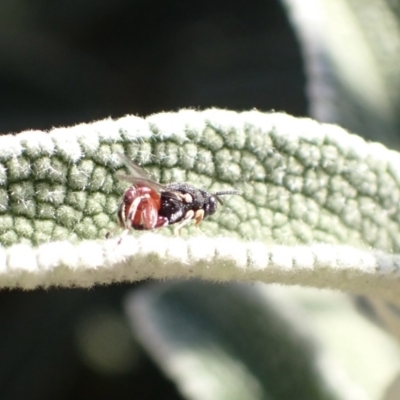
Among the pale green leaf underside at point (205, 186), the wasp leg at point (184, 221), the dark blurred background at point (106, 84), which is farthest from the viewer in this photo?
the dark blurred background at point (106, 84)

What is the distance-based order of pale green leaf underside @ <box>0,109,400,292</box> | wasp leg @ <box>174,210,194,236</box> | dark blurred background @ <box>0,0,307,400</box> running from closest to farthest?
pale green leaf underside @ <box>0,109,400,292</box>
wasp leg @ <box>174,210,194,236</box>
dark blurred background @ <box>0,0,307,400</box>

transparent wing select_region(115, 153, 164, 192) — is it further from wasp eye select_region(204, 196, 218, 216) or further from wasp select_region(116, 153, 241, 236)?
wasp eye select_region(204, 196, 218, 216)

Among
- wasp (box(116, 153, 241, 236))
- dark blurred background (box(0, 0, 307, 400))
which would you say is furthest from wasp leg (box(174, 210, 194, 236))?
dark blurred background (box(0, 0, 307, 400))

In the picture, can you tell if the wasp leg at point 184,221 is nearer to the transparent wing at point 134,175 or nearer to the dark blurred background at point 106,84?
the transparent wing at point 134,175

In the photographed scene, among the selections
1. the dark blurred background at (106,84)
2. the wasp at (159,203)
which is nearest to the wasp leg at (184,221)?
the wasp at (159,203)

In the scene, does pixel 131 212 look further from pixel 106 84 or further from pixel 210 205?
pixel 106 84
